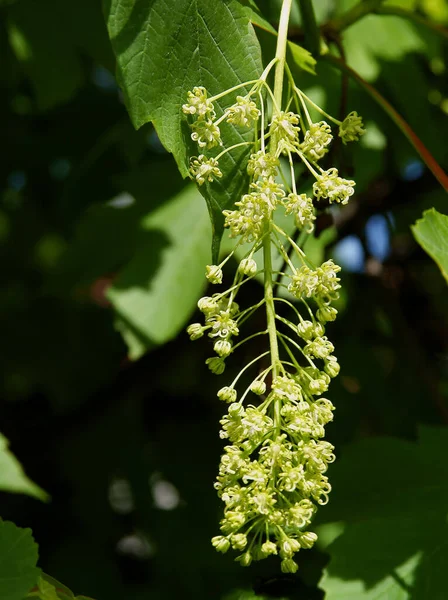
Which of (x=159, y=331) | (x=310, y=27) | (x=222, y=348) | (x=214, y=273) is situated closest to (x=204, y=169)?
(x=214, y=273)

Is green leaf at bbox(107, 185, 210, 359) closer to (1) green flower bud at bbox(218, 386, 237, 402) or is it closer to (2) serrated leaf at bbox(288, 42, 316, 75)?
(2) serrated leaf at bbox(288, 42, 316, 75)

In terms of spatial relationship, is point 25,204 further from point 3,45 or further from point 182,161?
point 182,161

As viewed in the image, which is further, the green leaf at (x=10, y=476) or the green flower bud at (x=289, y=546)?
the green leaf at (x=10, y=476)

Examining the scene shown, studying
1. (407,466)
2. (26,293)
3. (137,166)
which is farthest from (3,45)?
(407,466)

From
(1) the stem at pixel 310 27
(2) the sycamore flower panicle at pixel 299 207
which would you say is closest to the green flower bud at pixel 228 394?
(2) the sycamore flower panicle at pixel 299 207

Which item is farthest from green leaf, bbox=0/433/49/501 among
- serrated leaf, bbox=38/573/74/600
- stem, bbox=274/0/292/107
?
stem, bbox=274/0/292/107

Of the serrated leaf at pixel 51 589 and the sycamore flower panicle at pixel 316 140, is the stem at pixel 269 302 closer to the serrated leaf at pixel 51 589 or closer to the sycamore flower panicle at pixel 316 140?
the sycamore flower panicle at pixel 316 140

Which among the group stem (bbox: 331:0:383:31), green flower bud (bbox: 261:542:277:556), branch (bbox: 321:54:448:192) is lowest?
green flower bud (bbox: 261:542:277:556)

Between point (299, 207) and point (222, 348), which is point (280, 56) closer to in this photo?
point (299, 207)
